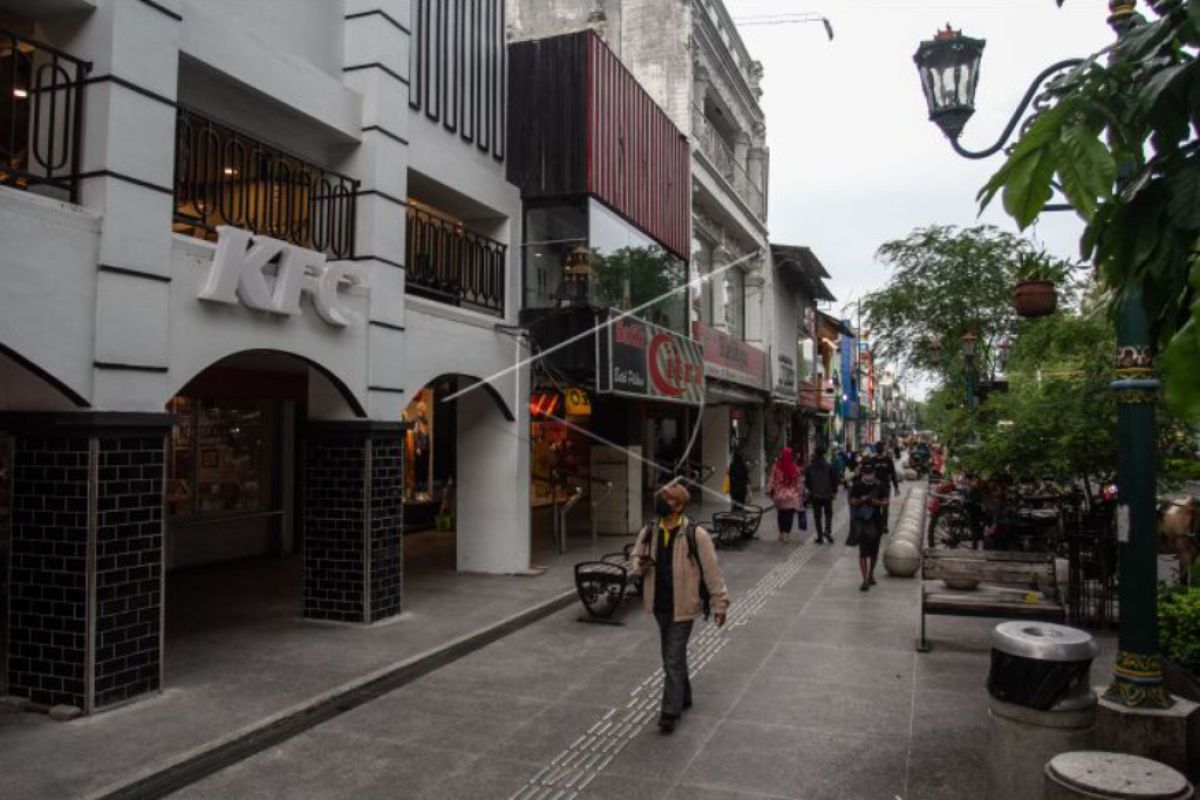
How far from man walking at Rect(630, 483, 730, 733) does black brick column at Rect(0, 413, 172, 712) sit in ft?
12.7

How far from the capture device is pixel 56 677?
256 inches

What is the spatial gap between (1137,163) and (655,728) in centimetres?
523

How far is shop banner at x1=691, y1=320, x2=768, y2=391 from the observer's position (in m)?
21.0

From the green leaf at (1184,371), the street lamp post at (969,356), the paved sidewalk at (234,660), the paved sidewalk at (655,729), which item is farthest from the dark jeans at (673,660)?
the street lamp post at (969,356)

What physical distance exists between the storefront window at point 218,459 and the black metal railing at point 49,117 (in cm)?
643

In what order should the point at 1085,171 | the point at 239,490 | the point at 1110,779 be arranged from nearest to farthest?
the point at 1085,171 → the point at 1110,779 → the point at 239,490

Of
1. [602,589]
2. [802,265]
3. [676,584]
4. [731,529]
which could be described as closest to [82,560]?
[676,584]

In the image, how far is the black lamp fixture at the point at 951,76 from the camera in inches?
257

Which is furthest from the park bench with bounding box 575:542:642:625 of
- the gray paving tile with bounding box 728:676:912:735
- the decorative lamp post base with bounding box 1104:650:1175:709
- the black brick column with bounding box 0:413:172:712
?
the decorative lamp post base with bounding box 1104:650:1175:709

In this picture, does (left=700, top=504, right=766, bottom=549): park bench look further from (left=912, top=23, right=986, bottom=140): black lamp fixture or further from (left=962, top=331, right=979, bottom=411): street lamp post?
(left=912, top=23, right=986, bottom=140): black lamp fixture

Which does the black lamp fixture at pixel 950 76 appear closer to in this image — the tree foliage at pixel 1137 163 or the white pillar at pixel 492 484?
the tree foliage at pixel 1137 163

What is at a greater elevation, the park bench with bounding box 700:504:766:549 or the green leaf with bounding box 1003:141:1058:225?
the green leaf with bounding box 1003:141:1058:225

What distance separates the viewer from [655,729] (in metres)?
6.55

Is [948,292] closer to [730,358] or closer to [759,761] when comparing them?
[730,358]
